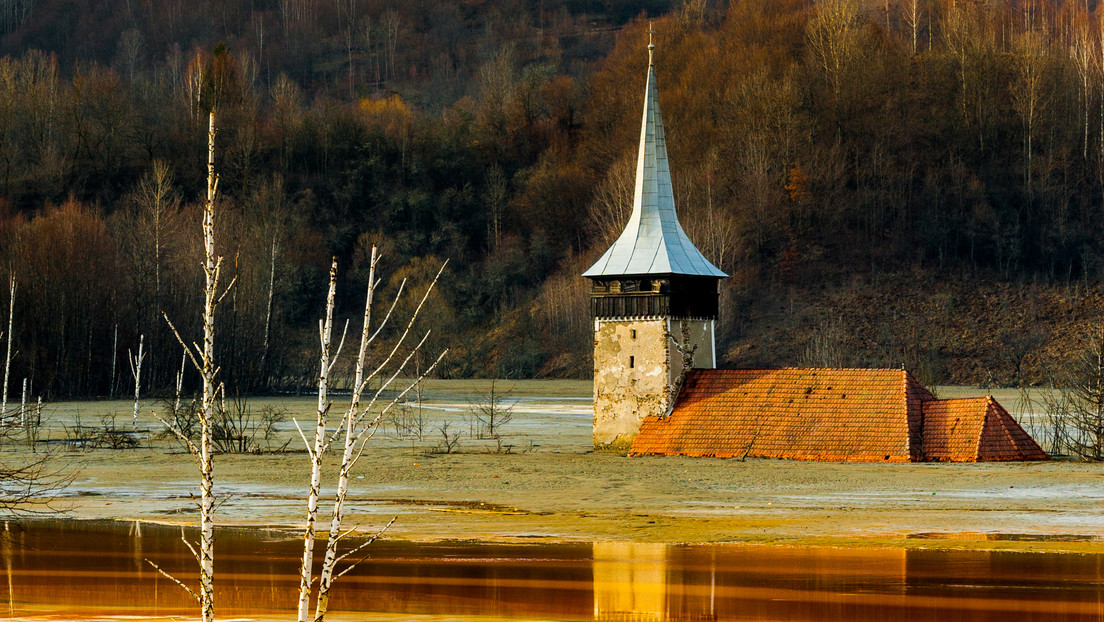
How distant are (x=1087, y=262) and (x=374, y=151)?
159ft

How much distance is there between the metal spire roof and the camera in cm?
3691

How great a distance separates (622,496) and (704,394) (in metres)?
8.29

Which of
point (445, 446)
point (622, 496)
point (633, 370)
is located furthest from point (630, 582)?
point (445, 446)

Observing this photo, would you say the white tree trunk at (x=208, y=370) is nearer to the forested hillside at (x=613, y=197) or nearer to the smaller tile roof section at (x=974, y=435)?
the smaller tile roof section at (x=974, y=435)

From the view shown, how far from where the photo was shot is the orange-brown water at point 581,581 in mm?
17625

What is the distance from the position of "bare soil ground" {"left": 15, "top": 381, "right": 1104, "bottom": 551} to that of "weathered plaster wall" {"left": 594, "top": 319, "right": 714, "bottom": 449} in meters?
0.93

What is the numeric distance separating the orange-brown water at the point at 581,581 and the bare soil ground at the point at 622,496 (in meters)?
1.51

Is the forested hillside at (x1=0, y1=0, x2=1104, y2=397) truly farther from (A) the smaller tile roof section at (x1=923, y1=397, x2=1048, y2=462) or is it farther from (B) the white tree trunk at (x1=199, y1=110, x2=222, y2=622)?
(B) the white tree trunk at (x1=199, y1=110, x2=222, y2=622)

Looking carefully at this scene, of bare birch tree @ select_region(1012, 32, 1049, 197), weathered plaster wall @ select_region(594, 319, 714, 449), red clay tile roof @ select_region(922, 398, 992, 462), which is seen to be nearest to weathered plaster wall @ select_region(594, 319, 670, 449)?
weathered plaster wall @ select_region(594, 319, 714, 449)

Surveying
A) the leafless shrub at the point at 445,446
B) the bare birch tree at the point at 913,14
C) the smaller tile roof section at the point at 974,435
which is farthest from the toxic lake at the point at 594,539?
the bare birch tree at the point at 913,14

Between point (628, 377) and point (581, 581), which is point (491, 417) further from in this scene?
point (581, 581)

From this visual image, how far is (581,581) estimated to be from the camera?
19.4 metres

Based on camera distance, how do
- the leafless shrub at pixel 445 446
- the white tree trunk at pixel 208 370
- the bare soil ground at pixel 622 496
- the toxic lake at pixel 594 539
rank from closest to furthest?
the white tree trunk at pixel 208 370 → the toxic lake at pixel 594 539 → the bare soil ground at pixel 622 496 → the leafless shrub at pixel 445 446

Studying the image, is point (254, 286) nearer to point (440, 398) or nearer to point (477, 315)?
point (440, 398)
